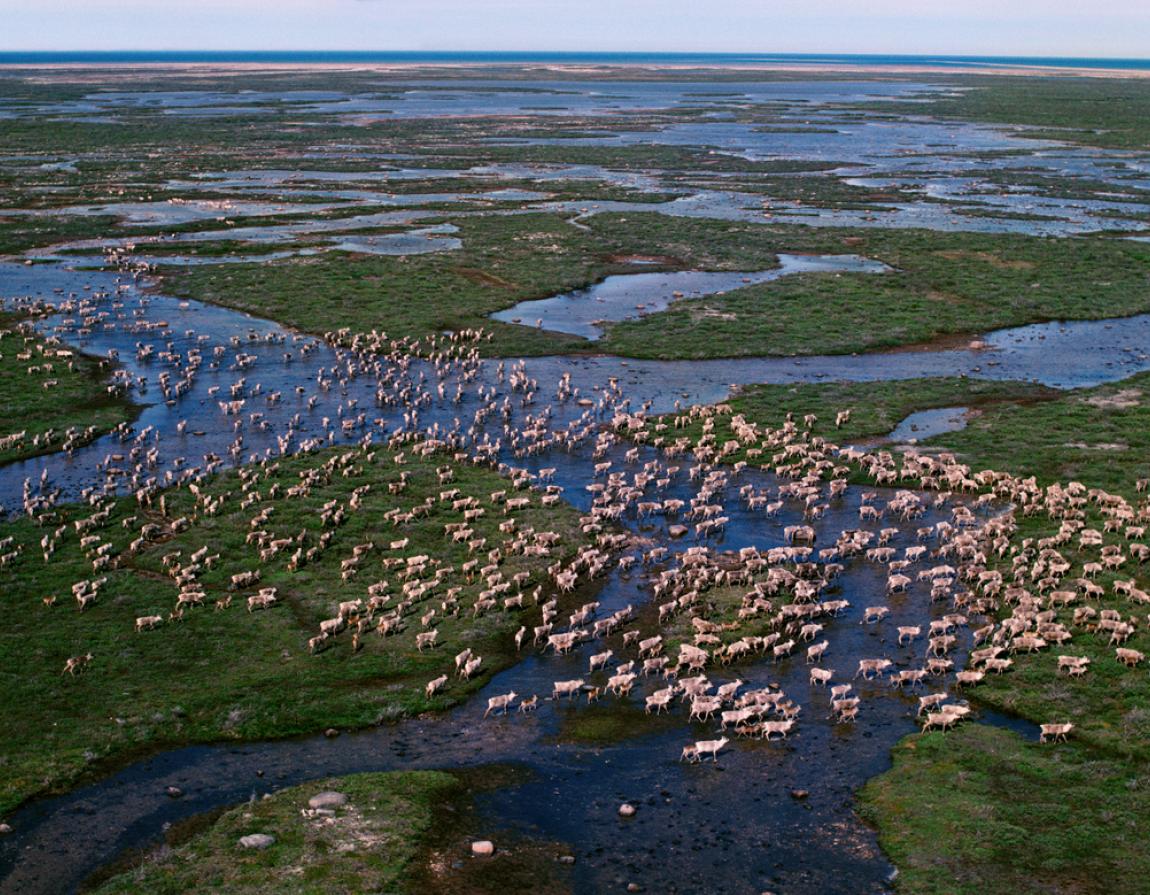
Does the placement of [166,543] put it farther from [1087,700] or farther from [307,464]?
[1087,700]

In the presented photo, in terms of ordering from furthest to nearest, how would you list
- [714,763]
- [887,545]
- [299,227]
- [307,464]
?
1. [299,227]
2. [307,464]
3. [887,545]
4. [714,763]

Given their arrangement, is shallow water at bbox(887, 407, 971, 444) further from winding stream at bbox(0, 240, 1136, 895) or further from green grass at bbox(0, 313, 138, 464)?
green grass at bbox(0, 313, 138, 464)

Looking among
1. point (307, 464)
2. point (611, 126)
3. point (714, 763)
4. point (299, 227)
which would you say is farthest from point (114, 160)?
point (714, 763)

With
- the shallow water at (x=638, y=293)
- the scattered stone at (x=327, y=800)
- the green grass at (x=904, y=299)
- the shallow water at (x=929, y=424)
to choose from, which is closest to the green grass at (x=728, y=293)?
the green grass at (x=904, y=299)

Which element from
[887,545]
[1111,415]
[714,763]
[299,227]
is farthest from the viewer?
[299,227]

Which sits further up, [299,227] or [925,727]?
[299,227]

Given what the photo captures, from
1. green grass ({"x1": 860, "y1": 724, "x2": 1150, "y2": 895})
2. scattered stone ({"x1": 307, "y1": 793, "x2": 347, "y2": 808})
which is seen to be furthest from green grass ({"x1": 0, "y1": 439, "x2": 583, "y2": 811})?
green grass ({"x1": 860, "y1": 724, "x2": 1150, "y2": 895})
